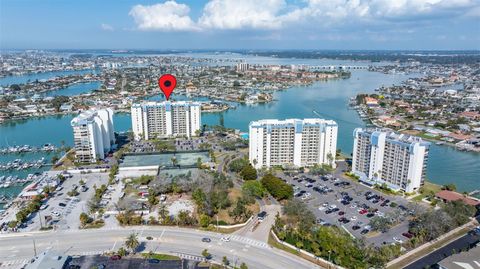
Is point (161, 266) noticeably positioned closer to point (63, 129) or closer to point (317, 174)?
point (317, 174)

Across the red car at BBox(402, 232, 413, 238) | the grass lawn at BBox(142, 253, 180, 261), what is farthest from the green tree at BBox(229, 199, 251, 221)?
the red car at BBox(402, 232, 413, 238)

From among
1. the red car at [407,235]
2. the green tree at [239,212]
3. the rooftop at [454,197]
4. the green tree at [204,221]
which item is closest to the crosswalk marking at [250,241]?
the green tree at [204,221]

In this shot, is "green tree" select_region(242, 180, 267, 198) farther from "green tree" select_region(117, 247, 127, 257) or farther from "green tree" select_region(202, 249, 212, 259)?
"green tree" select_region(117, 247, 127, 257)

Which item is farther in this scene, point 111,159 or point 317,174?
point 111,159

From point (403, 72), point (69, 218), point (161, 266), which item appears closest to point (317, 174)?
point (161, 266)

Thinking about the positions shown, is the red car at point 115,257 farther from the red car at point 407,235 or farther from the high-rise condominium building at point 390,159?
the high-rise condominium building at point 390,159

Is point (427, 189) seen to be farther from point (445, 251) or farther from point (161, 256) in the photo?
point (161, 256)

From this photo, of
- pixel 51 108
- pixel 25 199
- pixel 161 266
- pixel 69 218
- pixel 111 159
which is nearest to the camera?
pixel 161 266
